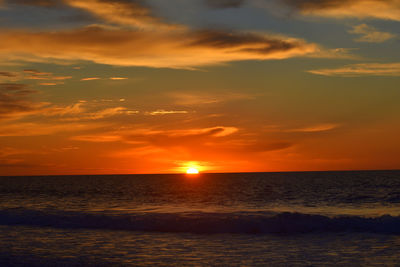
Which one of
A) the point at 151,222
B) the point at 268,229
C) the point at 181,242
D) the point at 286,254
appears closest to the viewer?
the point at 286,254

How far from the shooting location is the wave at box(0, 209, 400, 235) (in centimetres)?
2736

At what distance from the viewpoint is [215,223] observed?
1142 inches

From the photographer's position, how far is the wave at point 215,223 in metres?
27.4

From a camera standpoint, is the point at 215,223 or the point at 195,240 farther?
the point at 215,223

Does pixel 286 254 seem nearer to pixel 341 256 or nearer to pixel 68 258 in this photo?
pixel 341 256

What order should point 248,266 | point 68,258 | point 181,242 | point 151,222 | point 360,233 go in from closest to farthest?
point 248,266
point 68,258
point 181,242
point 360,233
point 151,222

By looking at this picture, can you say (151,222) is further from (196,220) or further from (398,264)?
(398,264)

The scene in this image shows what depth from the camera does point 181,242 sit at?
22.1 meters

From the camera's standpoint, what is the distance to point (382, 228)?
87.7 ft

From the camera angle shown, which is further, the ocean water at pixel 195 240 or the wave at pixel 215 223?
the wave at pixel 215 223

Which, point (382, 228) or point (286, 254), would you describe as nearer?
point (286, 254)

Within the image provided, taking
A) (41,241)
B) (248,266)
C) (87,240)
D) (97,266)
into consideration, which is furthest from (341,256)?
(41,241)

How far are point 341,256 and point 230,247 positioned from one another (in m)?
5.45

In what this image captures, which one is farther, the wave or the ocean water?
the wave
